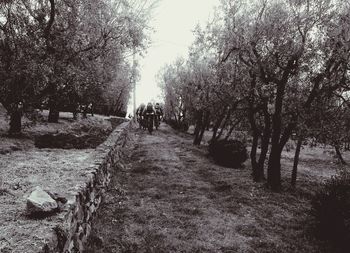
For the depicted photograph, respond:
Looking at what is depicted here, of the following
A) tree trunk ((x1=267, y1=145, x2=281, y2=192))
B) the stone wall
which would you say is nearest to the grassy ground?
the stone wall

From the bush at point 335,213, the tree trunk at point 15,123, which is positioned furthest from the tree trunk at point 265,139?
the tree trunk at point 15,123

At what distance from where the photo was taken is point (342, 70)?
1095 centimetres

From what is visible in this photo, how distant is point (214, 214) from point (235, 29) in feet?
23.1

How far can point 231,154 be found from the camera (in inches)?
595

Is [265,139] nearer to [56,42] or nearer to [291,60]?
[291,60]

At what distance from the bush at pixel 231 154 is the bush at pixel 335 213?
22.2ft

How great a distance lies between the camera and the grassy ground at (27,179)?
362cm

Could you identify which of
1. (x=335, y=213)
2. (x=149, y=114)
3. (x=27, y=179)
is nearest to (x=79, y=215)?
(x=27, y=179)

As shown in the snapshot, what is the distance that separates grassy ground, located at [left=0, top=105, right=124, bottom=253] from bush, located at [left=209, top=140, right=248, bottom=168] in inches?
281

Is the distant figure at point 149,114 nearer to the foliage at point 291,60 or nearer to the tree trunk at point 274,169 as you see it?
the foliage at point 291,60

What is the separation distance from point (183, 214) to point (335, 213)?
10.7 feet

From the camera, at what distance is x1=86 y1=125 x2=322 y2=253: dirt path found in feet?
21.4

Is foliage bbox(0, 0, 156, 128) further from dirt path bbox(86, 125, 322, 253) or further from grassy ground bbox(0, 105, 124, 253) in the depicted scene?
dirt path bbox(86, 125, 322, 253)

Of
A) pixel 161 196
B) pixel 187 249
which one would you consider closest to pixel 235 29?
pixel 161 196
